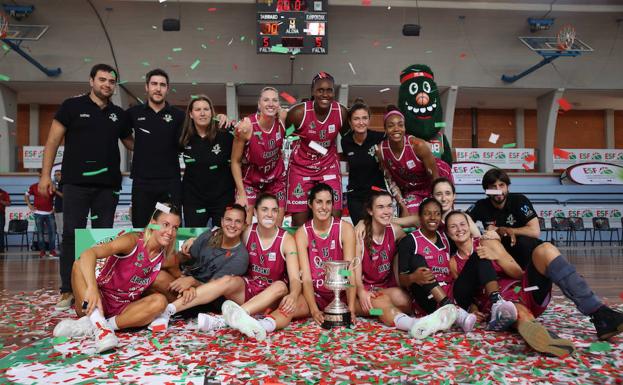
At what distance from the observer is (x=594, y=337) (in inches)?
94.5

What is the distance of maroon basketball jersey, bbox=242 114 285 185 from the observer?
11.0 feet

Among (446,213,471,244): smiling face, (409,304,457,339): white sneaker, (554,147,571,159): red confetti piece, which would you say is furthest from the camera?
(554,147,571,159): red confetti piece

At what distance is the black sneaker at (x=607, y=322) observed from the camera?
2217 mm

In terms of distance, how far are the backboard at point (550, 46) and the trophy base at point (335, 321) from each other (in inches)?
361

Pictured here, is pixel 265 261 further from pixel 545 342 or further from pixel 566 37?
pixel 566 37

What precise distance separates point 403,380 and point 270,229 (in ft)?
4.64

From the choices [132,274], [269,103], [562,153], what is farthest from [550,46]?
[132,274]

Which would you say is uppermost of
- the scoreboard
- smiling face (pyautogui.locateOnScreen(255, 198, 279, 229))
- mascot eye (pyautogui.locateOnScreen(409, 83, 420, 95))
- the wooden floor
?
the scoreboard

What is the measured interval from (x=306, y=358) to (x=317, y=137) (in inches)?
70.6

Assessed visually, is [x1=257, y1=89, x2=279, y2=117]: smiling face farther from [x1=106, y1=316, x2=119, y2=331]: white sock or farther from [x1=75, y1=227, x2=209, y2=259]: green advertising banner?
[x1=106, y1=316, x2=119, y2=331]: white sock

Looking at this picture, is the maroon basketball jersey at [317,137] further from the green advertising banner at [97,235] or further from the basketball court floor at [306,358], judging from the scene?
the basketball court floor at [306,358]

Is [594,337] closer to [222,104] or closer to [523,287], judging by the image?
[523,287]

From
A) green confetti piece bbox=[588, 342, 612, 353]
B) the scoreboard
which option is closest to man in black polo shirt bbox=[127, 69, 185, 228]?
green confetti piece bbox=[588, 342, 612, 353]

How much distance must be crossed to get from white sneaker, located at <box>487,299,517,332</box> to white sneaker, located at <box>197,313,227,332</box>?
4.68 ft
